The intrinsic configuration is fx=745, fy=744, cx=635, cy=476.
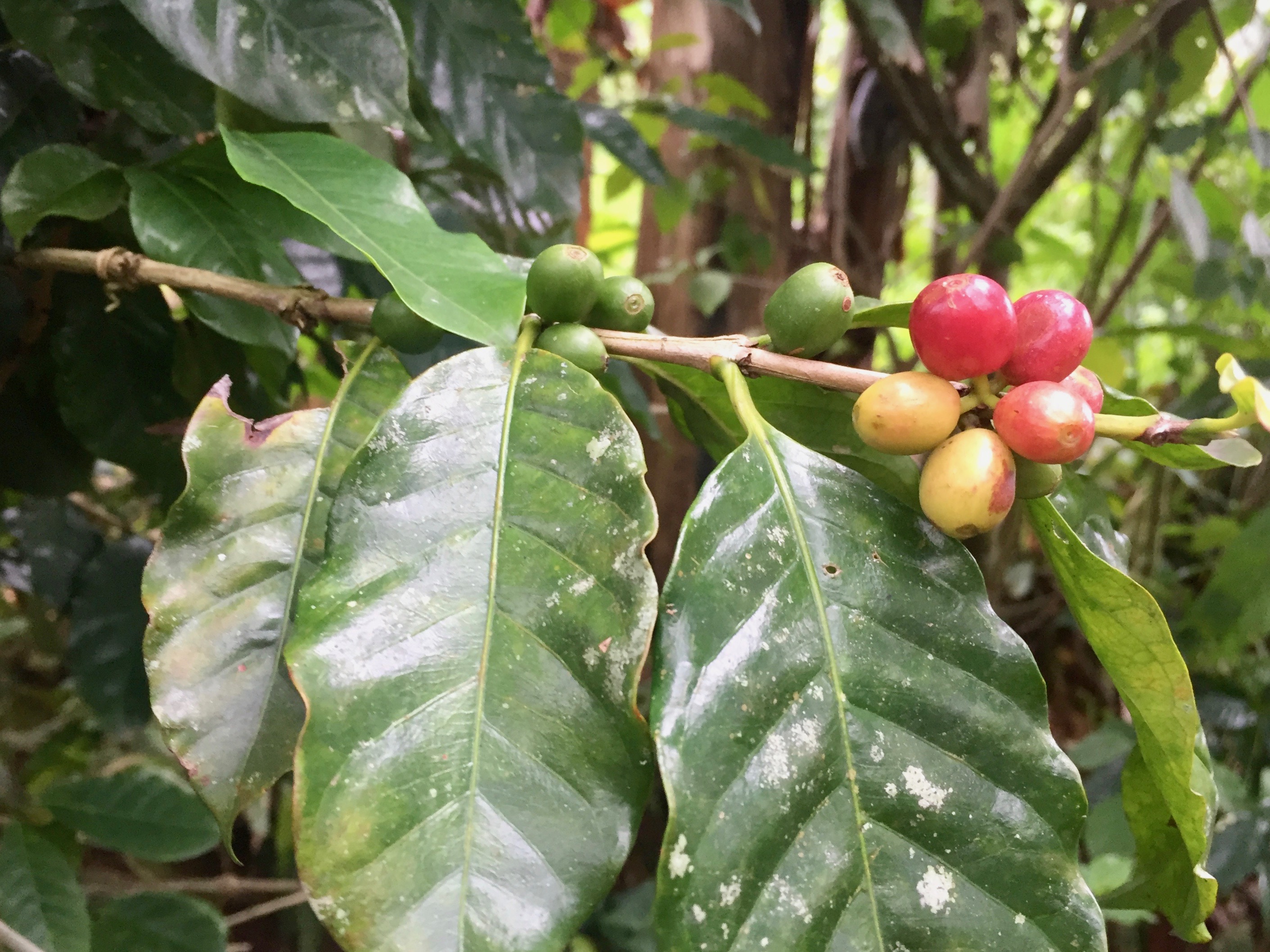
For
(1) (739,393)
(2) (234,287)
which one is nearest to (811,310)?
(1) (739,393)

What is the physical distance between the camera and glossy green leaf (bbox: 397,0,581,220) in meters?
0.76

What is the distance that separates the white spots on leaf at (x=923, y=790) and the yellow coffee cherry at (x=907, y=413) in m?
0.15

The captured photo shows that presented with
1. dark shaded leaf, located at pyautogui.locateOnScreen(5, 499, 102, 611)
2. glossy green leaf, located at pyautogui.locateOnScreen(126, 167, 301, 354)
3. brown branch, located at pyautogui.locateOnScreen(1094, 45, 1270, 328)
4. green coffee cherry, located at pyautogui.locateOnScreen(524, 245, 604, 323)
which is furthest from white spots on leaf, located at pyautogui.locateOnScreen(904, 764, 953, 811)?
brown branch, located at pyautogui.locateOnScreen(1094, 45, 1270, 328)

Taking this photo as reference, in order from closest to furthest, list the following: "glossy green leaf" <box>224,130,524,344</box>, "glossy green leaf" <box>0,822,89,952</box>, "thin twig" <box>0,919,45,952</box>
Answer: "glossy green leaf" <box>224,130,524,344</box>
"thin twig" <box>0,919,45,952</box>
"glossy green leaf" <box>0,822,89,952</box>

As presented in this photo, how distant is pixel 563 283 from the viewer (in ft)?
1.46

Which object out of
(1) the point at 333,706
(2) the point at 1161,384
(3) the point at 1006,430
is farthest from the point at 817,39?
(1) the point at 333,706

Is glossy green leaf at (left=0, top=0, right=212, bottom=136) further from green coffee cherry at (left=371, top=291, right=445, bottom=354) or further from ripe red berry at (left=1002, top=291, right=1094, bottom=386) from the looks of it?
ripe red berry at (left=1002, top=291, right=1094, bottom=386)

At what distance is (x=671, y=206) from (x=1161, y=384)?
6.44 ft

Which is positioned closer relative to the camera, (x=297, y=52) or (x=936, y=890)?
(x=936, y=890)

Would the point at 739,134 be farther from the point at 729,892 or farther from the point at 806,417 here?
the point at 729,892

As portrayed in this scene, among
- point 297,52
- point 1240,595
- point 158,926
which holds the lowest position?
point 158,926

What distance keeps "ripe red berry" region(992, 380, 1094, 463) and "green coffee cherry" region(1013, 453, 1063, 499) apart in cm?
2

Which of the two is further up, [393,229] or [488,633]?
[393,229]

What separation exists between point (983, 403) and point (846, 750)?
0.63 ft
